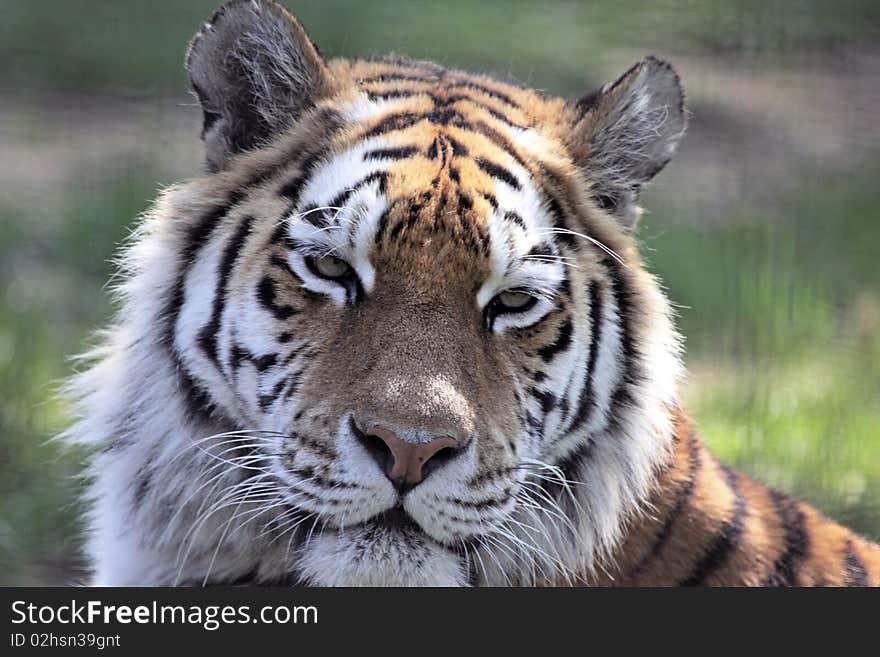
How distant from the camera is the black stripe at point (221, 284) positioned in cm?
183

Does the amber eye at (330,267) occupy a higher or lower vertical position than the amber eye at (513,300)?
lower

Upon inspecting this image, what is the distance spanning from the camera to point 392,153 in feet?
6.01

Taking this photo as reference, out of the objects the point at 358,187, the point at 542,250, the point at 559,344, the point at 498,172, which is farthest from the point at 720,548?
the point at 358,187

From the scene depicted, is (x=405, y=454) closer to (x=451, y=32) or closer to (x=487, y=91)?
(x=487, y=91)

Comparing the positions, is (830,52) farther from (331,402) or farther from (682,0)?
(331,402)

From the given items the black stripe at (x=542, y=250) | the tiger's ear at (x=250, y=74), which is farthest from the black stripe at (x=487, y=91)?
the black stripe at (x=542, y=250)

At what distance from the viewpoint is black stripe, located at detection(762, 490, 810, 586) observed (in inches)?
75.6

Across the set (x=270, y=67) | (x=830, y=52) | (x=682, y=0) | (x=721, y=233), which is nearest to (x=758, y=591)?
(x=270, y=67)

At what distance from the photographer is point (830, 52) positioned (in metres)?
4.27

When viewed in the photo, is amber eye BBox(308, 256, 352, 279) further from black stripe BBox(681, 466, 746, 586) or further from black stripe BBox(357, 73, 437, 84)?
black stripe BBox(681, 466, 746, 586)

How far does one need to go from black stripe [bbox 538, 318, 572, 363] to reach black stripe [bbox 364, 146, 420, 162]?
0.33 m

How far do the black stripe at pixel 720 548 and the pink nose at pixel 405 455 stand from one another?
490 mm

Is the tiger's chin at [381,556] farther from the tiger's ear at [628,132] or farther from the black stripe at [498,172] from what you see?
the tiger's ear at [628,132]

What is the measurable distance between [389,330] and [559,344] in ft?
0.90
